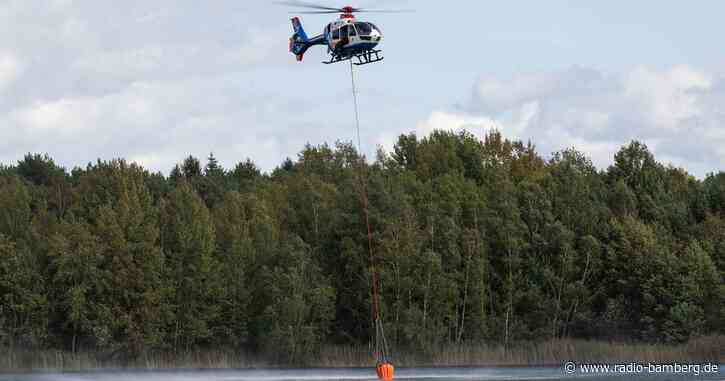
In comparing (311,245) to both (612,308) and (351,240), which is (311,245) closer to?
(351,240)

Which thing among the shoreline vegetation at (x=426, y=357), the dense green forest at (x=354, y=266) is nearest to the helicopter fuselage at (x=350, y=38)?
the dense green forest at (x=354, y=266)

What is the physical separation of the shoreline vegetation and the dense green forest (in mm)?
1032

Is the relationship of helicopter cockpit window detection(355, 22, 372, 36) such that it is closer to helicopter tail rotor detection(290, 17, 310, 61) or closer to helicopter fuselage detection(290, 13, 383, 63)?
helicopter fuselage detection(290, 13, 383, 63)

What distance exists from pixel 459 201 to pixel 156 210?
24260 millimetres

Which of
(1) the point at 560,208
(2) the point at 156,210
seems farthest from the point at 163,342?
(1) the point at 560,208

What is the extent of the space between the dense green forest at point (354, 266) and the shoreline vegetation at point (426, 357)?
1032mm

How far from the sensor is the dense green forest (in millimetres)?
83500

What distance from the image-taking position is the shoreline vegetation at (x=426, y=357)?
78.1 metres

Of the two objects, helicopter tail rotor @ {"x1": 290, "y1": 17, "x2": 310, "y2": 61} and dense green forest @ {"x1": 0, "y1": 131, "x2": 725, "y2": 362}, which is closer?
helicopter tail rotor @ {"x1": 290, "y1": 17, "x2": 310, "y2": 61}

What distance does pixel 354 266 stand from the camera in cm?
8788

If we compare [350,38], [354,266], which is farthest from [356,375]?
[350,38]

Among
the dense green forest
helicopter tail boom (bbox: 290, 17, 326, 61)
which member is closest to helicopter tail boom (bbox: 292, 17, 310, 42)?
helicopter tail boom (bbox: 290, 17, 326, 61)

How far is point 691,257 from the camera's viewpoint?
88312 mm

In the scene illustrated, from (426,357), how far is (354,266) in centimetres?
872
